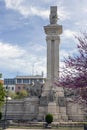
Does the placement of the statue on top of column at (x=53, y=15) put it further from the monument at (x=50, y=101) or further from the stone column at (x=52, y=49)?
the stone column at (x=52, y=49)

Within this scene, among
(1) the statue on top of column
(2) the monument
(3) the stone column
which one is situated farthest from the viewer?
(1) the statue on top of column

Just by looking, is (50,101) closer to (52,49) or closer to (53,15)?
(52,49)

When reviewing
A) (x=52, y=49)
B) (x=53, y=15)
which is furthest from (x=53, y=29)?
(x=52, y=49)

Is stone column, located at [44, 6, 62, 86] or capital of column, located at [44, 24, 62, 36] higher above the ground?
capital of column, located at [44, 24, 62, 36]

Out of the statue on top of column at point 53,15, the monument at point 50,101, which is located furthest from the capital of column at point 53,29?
the statue on top of column at point 53,15

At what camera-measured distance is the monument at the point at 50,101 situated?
2290 inches

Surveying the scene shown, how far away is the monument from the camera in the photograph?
58.2 m

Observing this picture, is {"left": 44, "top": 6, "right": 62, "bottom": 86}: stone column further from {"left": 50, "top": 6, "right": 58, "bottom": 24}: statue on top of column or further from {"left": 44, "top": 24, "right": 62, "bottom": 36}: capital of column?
{"left": 50, "top": 6, "right": 58, "bottom": 24}: statue on top of column

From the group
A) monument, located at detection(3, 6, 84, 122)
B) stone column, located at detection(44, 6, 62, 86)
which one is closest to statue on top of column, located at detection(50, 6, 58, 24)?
monument, located at detection(3, 6, 84, 122)

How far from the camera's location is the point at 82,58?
555 inches

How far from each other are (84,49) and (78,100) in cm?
260

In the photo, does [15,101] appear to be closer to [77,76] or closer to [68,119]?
[68,119]

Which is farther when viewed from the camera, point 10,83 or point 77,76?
point 10,83

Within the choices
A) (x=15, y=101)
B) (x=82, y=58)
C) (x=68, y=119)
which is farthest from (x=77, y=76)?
(x=15, y=101)
